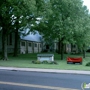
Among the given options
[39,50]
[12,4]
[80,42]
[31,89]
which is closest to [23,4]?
[12,4]

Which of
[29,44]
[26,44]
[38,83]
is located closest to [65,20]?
[38,83]

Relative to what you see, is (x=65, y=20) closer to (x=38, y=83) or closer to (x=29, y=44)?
Result: (x=38, y=83)

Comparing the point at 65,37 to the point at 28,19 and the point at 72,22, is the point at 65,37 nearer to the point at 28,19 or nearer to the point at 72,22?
the point at 72,22

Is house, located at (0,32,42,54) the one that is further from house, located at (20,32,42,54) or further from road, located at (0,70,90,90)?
road, located at (0,70,90,90)

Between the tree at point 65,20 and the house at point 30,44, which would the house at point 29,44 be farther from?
the tree at point 65,20

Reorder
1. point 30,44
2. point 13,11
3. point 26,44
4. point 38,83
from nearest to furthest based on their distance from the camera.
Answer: point 38,83
point 13,11
point 26,44
point 30,44

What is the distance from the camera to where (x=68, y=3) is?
29.5 metres

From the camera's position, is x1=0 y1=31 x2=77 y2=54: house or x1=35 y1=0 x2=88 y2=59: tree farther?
x1=0 y1=31 x2=77 y2=54: house

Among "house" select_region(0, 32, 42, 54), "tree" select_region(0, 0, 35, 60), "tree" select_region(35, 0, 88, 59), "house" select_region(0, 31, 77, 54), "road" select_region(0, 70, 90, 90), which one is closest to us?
"road" select_region(0, 70, 90, 90)

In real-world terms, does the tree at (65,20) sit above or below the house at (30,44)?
above

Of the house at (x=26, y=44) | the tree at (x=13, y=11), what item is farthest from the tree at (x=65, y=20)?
the house at (x=26, y=44)

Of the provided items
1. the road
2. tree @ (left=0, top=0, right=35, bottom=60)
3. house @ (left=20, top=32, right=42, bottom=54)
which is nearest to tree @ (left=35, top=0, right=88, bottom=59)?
tree @ (left=0, top=0, right=35, bottom=60)

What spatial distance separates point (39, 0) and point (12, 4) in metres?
3.94

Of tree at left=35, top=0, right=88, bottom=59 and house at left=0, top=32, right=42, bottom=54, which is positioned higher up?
tree at left=35, top=0, right=88, bottom=59
